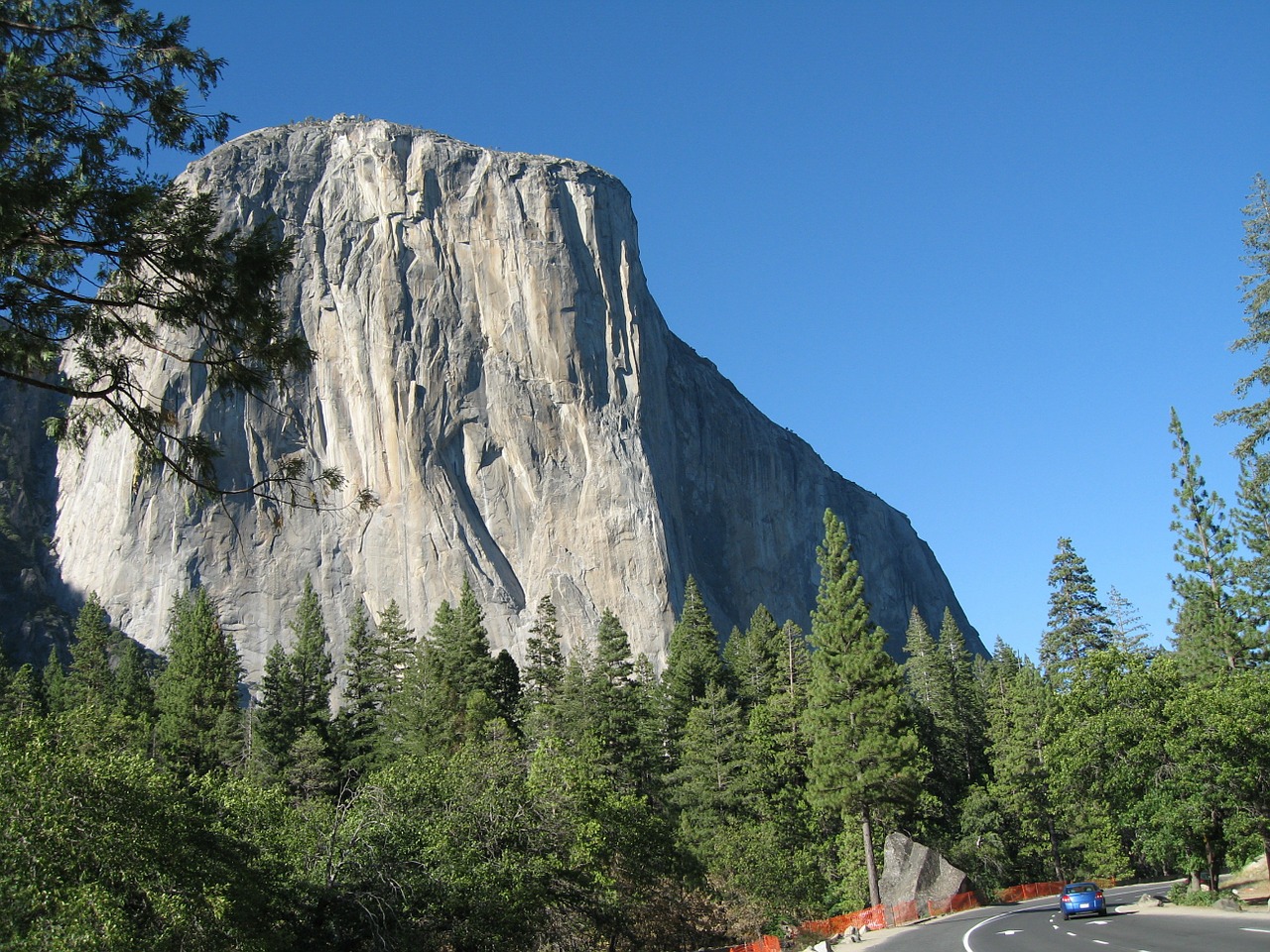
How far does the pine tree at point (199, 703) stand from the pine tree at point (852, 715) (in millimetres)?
20843

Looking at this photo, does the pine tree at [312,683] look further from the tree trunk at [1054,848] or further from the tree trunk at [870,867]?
the tree trunk at [1054,848]

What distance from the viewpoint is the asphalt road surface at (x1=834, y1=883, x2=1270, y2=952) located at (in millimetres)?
16156

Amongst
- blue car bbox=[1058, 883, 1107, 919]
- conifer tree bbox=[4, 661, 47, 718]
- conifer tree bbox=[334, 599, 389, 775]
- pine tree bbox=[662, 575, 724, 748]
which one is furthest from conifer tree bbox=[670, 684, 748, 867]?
conifer tree bbox=[4, 661, 47, 718]

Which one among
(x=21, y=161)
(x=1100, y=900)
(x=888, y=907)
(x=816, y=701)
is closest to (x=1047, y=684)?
(x=816, y=701)

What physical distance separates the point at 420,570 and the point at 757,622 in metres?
31.1

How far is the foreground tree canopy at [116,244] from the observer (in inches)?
360

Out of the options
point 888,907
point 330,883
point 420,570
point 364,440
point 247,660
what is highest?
point 364,440

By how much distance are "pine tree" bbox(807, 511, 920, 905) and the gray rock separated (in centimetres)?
83

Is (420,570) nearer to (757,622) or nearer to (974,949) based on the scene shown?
(757,622)

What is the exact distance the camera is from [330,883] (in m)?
15.7

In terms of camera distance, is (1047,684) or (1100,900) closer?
(1100,900)

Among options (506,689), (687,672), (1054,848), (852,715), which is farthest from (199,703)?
(1054,848)

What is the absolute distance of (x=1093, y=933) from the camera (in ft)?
63.6

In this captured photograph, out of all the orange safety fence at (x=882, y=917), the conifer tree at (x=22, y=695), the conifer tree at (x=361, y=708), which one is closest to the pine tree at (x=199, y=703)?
the conifer tree at (x=361, y=708)
